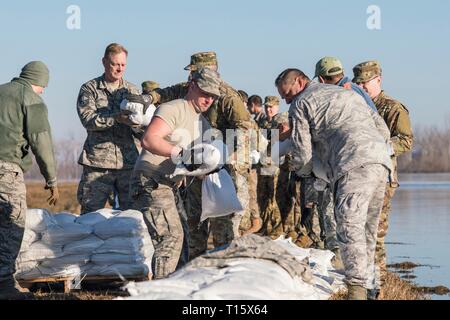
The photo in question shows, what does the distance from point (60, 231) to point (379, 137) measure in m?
3.58

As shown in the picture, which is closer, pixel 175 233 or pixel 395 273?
pixel 175 233

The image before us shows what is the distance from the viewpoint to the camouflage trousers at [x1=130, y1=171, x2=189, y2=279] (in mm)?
8852

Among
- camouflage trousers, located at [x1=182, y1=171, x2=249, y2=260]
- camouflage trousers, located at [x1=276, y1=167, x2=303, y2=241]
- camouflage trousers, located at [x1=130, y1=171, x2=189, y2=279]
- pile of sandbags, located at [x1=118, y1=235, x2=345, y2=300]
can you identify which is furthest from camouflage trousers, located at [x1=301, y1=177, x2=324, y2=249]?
pile of sandbags, located at [x1=118, y1=235, x2=345, y2=300]

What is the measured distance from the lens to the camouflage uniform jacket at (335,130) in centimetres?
818

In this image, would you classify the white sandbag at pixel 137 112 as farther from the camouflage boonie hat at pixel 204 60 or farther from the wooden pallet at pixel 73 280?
the wooden pallet at pixel 73 280

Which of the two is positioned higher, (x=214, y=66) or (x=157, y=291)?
(x=214, y=66)

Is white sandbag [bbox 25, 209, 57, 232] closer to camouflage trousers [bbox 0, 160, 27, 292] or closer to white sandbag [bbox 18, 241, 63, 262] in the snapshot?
white sandbag [bbox 18, 241, 63, 262]

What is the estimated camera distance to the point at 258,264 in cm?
761

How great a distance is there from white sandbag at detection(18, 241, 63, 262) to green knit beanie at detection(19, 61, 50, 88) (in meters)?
1.74

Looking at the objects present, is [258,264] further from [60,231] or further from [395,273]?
[395,273]

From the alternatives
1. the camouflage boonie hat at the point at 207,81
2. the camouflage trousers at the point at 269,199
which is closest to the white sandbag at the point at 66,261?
the camouflage boonie hat at the point at 207,81

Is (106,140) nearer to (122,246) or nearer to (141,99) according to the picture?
(141,99)

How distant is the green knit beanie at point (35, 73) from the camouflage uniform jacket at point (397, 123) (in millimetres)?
3435
